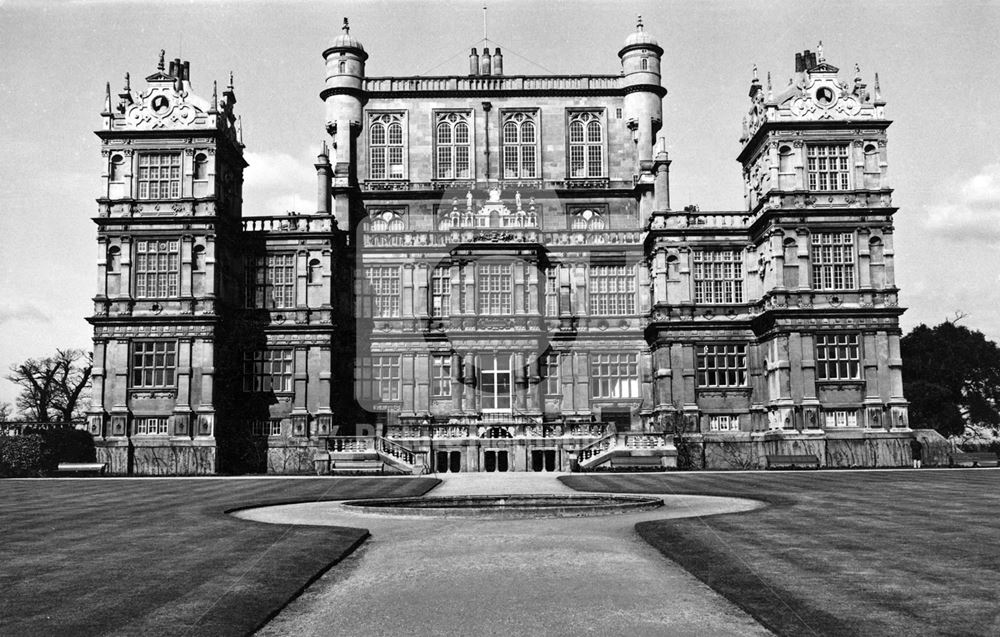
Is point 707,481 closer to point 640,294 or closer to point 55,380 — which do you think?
point 640,294

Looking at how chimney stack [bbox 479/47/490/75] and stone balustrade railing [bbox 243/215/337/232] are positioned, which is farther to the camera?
chimney stack [bbox 479/47/490/75]

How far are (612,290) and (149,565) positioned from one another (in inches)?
1771

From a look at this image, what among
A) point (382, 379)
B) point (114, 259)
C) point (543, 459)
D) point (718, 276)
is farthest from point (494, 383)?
point (114, 259)

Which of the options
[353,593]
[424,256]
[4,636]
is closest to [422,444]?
[424,256]

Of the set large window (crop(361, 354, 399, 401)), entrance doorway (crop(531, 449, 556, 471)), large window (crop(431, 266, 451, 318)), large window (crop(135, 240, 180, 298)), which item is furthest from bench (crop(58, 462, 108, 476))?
entrance doorway (crop(531, 449, 556, 471))

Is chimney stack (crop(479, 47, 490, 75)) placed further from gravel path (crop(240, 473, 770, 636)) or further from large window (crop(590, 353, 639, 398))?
gravel path (crop(240, 473, 770, 636))

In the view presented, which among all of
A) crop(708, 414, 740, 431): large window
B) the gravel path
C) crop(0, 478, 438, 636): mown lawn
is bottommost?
the gravel path

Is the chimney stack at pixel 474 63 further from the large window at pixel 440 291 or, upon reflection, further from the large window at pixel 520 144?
the large window at pixel 440 291

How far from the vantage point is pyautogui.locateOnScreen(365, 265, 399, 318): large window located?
192 feet

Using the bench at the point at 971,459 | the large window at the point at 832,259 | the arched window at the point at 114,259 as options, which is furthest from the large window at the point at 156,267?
the bench at the point at 971,459

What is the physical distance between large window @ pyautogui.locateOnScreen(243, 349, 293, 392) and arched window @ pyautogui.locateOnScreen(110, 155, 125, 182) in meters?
11.3

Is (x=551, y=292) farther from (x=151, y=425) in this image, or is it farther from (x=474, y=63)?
(x=151, y=425)

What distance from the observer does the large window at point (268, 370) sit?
183 ft

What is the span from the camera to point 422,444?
51156 mm
